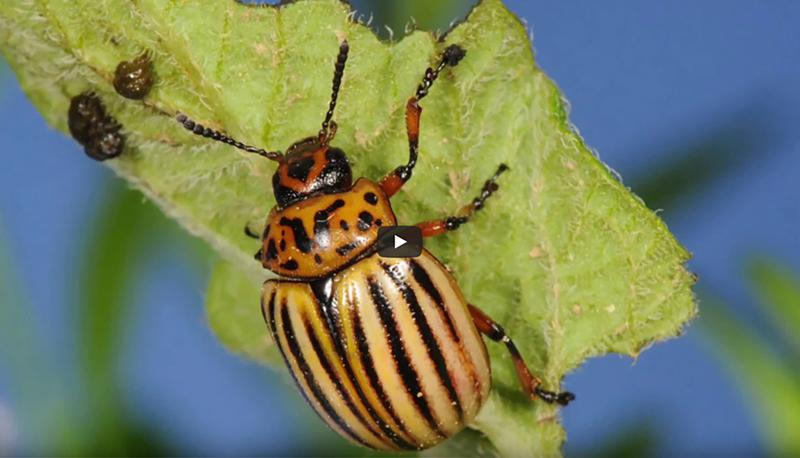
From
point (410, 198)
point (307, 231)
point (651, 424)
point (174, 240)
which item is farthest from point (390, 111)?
point (174, 240)

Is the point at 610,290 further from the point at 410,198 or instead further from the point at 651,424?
the point at 651,424

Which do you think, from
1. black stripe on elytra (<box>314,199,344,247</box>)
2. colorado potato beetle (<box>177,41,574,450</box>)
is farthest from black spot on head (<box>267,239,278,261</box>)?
black stripe on elytra (<box>314,199,344,247</box>)

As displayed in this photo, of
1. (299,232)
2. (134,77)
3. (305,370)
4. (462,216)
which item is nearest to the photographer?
(134,77)

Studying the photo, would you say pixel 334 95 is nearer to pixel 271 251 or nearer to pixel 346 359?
pixel 271 251

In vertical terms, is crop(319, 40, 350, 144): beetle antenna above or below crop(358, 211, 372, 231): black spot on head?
above

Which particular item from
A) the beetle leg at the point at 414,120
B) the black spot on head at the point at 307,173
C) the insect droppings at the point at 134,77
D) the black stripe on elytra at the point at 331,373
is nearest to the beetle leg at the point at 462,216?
the beetle leg at the point at 414,120

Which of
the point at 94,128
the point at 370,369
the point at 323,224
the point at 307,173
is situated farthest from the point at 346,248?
the point at 94,128
